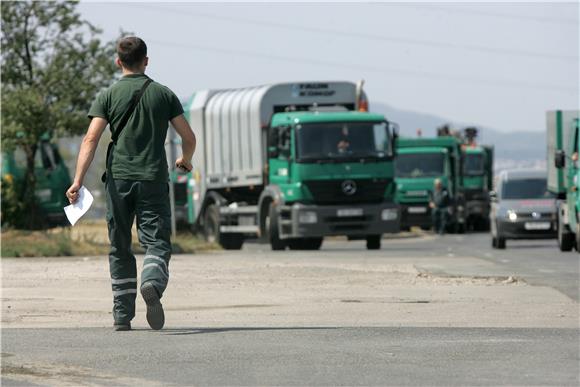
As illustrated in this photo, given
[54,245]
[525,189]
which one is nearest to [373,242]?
[525,189]

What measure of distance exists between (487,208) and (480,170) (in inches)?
53.9

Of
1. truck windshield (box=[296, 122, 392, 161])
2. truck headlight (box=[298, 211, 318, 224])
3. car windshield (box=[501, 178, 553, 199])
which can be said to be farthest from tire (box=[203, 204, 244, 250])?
car windshield (box=[501, 178, 553, 199])

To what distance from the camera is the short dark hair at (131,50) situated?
40.1 ft

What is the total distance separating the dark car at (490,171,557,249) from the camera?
37250mm

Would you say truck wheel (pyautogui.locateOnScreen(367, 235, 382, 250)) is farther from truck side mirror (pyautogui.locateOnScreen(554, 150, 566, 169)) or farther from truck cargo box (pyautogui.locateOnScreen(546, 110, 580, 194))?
truck side mirror (pyautogui.locateOnScreen(554, 150, 566, 169))

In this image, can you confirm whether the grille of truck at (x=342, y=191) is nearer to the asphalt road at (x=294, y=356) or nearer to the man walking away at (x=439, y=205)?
the man walking away at (x=439, y=205)

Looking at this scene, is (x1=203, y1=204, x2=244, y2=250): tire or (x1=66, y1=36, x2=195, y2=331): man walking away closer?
(x1=66, y1=36, x2=195, y2=331): man walking away

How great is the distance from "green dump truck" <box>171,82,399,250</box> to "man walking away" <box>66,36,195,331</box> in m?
20.8

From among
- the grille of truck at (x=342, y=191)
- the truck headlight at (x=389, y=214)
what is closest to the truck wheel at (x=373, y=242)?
the truck headlight at (x=389, y=214)

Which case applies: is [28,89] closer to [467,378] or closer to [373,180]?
[373,180]

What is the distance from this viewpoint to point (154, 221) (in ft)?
40.1

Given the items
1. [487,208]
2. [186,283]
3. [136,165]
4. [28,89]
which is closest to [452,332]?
[136,165]

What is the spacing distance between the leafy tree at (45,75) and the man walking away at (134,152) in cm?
1939

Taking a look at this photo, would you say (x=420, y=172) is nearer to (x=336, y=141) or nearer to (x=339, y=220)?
(x=339, y=220)
